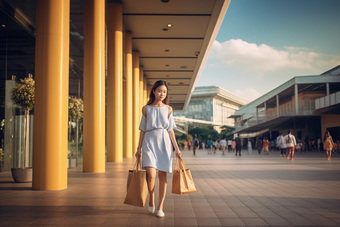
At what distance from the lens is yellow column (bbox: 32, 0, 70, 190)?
6578mm

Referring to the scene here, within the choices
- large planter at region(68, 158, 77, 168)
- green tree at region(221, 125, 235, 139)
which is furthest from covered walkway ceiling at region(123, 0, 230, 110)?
green tree at region(221, 125, 235, 139)

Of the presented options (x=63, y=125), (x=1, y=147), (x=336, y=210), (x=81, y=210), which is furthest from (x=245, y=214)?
(x=1, y=147)

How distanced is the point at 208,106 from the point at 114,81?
325 ft

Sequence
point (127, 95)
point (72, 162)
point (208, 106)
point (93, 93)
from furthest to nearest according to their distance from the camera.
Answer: point (208, 106) < point (127, 95) < point (72, 162) < point (93, 93)

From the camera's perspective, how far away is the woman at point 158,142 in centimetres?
431

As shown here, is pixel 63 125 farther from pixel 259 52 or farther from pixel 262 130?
pixel 259 52

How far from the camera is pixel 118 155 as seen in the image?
556 inches

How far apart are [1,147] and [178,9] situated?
878 centimetres

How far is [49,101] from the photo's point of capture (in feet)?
21.6

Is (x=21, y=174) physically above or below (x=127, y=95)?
below

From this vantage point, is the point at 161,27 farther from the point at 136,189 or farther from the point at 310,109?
the point at 310,109

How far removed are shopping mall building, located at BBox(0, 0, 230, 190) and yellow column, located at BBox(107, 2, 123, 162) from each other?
0.04m

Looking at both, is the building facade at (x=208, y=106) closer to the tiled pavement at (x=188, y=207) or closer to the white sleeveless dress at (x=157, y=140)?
the tiled pavement at (x=188, y=207)

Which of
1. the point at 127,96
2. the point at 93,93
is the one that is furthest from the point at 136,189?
the point at 127,96
